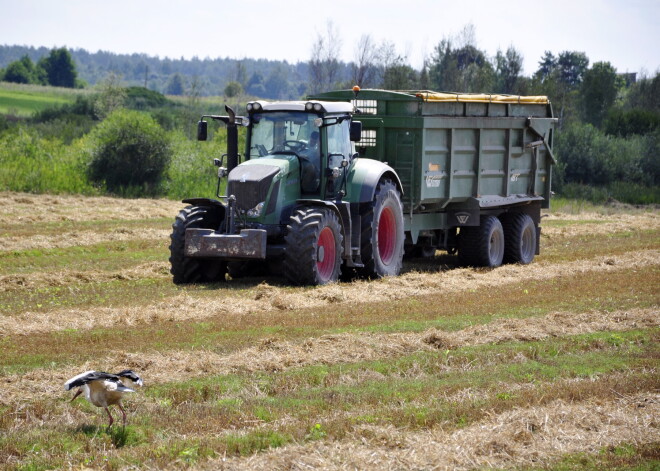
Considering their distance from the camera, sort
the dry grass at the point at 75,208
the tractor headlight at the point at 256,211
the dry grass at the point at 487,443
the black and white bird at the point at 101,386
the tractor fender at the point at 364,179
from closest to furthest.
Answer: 1. the dry grass at the point at 487,443
2. the black and white bird at the point at 101,386
3. the tractor headlight at the point at 256,211
4. the tractor fender at the point at 364,179
5. the dry grass at the point at 75,208

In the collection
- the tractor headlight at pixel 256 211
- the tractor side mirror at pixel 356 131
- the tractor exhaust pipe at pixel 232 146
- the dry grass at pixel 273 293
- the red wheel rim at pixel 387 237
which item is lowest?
the dry grass at pixel 273 293

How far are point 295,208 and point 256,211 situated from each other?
2.30ft

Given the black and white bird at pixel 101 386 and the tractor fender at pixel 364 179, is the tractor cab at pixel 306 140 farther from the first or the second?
the black and white bird at pixel 101 386

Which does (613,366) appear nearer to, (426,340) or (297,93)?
(426,340)

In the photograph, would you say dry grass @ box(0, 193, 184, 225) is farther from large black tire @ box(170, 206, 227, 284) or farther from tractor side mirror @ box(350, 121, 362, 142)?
tractor side mirror @ box(350, 121, 362, 142)

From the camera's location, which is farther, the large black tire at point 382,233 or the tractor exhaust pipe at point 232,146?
the tractor exhaust pipe at point 232,146

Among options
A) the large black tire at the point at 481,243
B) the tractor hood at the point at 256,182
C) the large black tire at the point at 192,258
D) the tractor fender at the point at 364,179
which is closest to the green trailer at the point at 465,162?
the large black tire at the point at 481,243

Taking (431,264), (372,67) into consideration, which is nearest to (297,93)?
(372,67)

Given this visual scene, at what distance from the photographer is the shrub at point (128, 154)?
1352 inches

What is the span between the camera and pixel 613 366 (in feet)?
34.0

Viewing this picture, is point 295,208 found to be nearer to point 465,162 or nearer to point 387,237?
point 387,237

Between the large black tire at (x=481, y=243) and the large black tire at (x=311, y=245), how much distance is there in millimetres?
4456

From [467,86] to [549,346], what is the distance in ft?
151

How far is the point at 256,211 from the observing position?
1561cm
